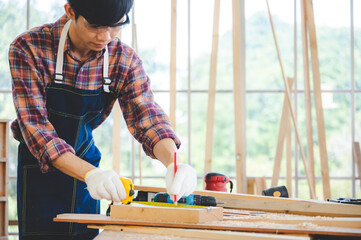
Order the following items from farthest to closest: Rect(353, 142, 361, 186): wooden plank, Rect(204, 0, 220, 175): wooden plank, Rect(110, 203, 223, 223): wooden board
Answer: Rect(353, 142, 361, 186): wooden plank → Rect(204, 0, 220, 175): wooden plank → Rect(110, 203, 223, 223): wooden board

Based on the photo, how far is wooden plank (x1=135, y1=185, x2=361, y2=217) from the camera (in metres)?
1.72

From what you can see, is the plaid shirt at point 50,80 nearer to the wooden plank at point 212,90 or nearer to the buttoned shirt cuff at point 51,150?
the buttoned shirt cuff at point 51,150

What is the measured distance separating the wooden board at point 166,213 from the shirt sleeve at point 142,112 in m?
0.53

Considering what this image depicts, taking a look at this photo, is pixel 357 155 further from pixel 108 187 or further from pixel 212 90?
pixel 108 187

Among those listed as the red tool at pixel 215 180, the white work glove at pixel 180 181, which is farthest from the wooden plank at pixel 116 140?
the white work glove at pixel 180 181

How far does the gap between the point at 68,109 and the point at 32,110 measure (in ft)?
0.77

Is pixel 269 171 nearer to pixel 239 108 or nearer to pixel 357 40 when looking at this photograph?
pixel 357 40

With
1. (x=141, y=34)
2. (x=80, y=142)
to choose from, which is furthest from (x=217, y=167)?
(x=80, y=142)

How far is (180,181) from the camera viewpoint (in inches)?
65.4

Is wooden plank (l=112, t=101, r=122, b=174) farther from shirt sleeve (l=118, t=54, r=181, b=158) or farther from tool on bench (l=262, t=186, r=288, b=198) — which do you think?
tool on bench (l=262, t=186, r=288, b=198)

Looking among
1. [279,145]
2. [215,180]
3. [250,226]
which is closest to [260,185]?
[279,145]

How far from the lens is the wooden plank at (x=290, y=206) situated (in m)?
1.72

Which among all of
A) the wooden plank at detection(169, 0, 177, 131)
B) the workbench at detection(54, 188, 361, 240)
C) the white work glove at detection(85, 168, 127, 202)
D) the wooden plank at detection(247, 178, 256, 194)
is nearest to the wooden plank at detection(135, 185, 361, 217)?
the workbench at detection(54, 188, 361, 240)

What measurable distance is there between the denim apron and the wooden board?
59 centimetres
